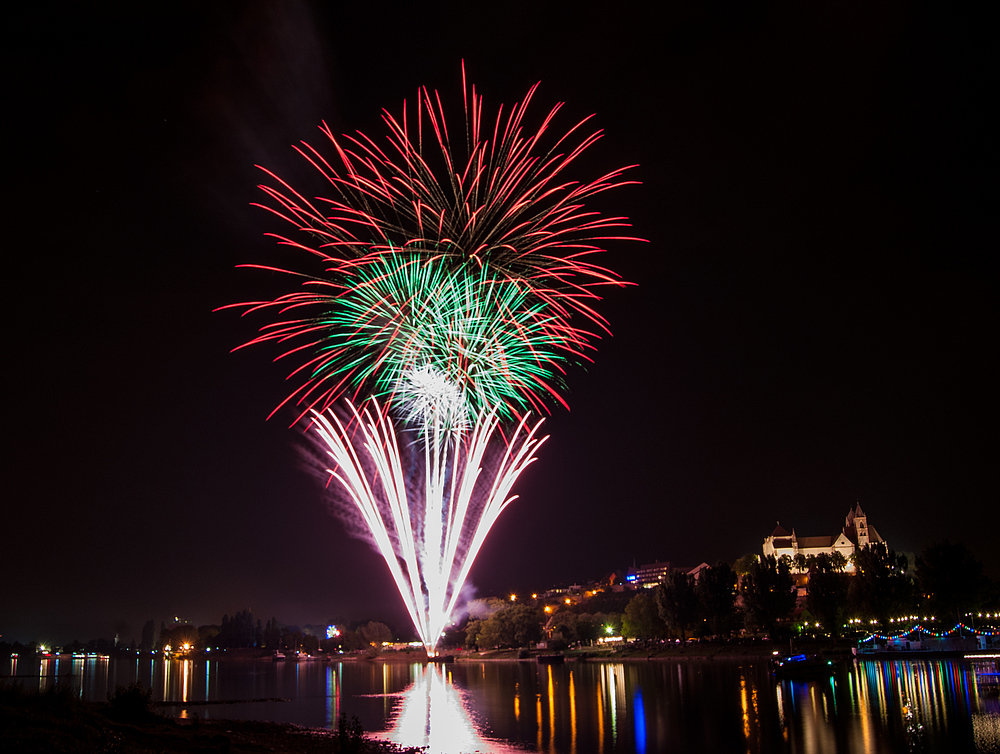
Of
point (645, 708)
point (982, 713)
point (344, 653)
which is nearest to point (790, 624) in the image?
point (645, 708)

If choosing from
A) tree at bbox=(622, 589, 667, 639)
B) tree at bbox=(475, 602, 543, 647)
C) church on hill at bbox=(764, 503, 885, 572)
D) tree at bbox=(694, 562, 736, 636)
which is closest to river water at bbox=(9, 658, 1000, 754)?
tree at bbox=(694, 562, 736, 636)

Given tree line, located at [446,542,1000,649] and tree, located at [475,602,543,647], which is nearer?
tree line, located at [446,542,1000,649]

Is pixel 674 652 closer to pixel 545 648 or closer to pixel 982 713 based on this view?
pixel 545 648

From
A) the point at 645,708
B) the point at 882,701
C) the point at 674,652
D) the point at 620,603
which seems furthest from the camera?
the point at 620,603

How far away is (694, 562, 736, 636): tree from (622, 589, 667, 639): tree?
9036 millimetres

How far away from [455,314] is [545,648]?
9442 cm

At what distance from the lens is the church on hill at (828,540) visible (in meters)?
154

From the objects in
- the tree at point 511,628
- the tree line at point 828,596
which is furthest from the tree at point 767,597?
the tree at point 511,628

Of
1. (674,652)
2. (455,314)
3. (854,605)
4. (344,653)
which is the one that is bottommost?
(344,653)

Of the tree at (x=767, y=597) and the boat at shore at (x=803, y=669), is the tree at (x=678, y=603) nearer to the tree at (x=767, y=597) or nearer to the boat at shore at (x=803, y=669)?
the tree at (x=767, y=597)

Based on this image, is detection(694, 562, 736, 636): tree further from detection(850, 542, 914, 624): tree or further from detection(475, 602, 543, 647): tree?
detection(475, 602, 543, 647): tree

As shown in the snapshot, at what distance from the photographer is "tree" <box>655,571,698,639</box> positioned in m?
88.4

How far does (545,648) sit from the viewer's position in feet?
370

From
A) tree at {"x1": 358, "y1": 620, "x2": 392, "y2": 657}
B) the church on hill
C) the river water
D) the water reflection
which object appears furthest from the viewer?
tree at {"x1": 358, "y1": 620, "x2": 392, "y2": 657}
